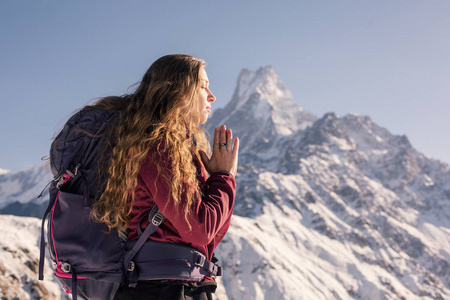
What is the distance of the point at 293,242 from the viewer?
16250 centimetres

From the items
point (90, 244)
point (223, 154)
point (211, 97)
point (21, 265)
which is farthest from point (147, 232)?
point (21, 265)

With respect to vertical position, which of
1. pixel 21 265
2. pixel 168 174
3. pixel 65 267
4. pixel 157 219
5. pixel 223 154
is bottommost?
pixel 21 265

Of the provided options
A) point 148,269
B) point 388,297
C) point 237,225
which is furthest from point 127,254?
point 388,297

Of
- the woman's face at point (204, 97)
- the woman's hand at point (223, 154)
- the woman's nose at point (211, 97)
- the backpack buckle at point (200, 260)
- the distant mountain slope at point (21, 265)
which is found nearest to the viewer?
the backpack buckle at point (200, 260)

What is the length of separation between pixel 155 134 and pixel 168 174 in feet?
1.25

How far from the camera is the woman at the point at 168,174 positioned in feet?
9.27

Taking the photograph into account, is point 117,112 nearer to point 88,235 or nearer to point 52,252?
point 88,235

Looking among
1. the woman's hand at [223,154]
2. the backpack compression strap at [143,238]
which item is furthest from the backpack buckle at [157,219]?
the woman's hand at [223,154]

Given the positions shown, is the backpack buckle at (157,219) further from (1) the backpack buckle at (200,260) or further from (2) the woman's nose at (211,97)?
(2) the woman's nose at (211,97)

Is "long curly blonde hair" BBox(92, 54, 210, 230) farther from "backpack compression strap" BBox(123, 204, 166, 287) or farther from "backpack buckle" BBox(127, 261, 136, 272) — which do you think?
"backpack buckle" BBox(127, 261, 136, 272)

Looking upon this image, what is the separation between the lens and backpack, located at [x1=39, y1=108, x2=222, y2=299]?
2875mm

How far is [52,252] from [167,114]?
5.24ft

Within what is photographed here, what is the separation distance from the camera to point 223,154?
3268 mm

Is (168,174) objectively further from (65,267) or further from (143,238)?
(65,267)
